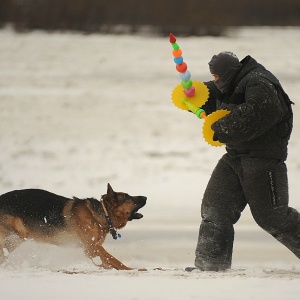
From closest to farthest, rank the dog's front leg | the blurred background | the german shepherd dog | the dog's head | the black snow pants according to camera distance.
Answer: the black snow pants < the dog's front leg < the german shepherd dog < the dog's head < the blurred background

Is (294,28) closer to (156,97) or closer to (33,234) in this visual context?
(156,97)

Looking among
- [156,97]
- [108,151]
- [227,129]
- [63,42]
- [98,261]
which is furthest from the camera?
[63,42]

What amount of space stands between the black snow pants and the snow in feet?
0.64

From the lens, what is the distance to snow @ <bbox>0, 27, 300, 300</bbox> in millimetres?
4289

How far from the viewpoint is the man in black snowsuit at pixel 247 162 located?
4.50 m

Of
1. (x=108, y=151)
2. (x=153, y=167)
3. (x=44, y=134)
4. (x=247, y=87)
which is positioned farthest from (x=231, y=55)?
(x=44, y=134)

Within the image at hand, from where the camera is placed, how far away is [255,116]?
4461mm

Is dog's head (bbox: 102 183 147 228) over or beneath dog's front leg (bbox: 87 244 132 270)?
over

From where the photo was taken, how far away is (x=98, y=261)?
6.68 meters

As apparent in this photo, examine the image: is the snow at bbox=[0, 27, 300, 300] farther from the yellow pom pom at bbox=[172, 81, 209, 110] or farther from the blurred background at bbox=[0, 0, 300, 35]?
the yellow pom pom at bbox=[172, 81, 209, 110]

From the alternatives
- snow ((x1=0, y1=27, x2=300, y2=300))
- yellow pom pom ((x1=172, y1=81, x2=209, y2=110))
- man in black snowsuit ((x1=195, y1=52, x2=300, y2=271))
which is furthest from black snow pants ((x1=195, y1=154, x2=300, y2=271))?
yellow pom pom ((x1=172, y1=81, x2=209, y2=110))

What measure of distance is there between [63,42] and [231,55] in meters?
14.2

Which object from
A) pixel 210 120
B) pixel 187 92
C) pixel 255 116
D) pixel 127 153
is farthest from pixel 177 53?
pixel 127 153

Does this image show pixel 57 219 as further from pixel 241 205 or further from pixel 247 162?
pixel 247 162
